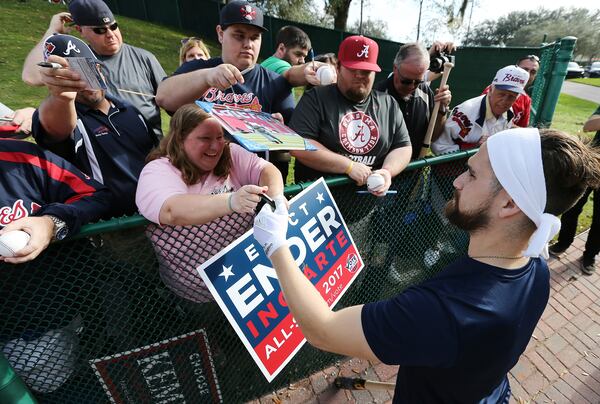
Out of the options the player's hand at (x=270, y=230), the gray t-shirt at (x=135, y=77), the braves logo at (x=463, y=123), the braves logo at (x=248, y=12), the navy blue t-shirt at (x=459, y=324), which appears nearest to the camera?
the navy blue t-shirt at (x=459, y=324)

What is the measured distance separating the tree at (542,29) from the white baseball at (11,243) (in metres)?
60.2

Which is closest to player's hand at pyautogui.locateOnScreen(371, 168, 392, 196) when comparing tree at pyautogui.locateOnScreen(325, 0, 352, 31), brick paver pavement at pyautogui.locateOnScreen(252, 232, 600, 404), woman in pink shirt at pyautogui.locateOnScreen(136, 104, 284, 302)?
woman in pink shirt at pyautogui.locateOnScreen(136, 104, 284, 302)

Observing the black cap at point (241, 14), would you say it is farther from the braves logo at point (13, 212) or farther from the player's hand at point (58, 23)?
the braves logo at point (13, 212)

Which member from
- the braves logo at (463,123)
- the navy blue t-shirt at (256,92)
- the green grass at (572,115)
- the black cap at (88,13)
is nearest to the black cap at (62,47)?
the navy blue t-shirt at (256,92)

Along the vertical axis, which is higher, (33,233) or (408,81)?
(408,81)

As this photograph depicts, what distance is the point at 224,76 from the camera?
6.45ft

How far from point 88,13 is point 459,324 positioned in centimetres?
330

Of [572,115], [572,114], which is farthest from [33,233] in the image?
[572,114]

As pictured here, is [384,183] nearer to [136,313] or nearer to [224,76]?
[224,76]

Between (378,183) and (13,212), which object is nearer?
(13,212)

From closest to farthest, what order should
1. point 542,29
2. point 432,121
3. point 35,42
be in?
1. point 432,121
2. point 35,42
3. point 542,29

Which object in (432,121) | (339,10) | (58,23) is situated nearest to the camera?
(58,23)

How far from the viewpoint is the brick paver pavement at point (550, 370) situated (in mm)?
2779

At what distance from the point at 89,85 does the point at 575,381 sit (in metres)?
4.21
